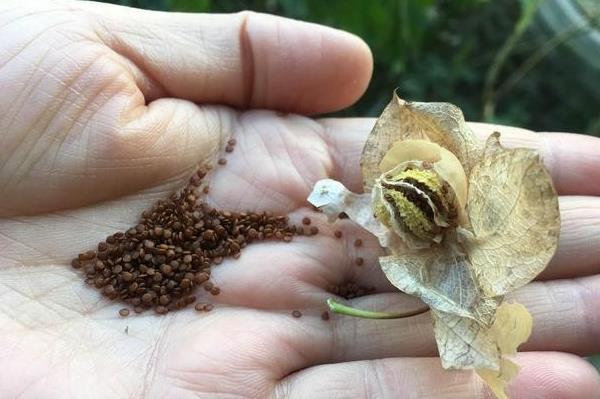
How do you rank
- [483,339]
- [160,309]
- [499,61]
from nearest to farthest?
[483,339], [160,309], [499,61]

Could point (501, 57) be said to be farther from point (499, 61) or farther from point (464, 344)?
point (464, 344)

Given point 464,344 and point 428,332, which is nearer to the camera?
point 464,344

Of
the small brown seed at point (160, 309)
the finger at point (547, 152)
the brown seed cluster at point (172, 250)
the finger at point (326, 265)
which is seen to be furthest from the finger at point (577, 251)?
the small brown seed at point (160, 309)

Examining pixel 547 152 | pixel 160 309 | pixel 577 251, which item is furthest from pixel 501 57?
pixel 160 309

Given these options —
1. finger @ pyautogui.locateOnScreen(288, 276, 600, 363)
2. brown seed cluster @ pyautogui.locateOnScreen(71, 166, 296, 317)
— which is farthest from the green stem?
brown seed cluster @ pyautogui.locateOnScreen(71, 166, 296, 317)

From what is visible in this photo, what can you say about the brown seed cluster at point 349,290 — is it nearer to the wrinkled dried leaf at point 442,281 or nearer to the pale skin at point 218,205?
the pale skin at point 218,205

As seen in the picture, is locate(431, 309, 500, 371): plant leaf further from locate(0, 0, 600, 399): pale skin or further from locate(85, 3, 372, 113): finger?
locate(85, 3, 372, 113): finger
